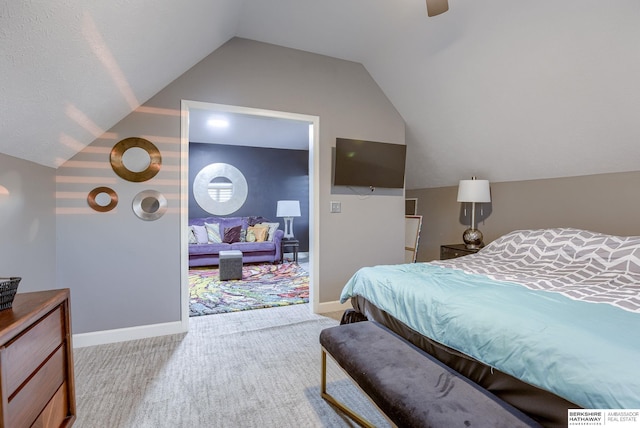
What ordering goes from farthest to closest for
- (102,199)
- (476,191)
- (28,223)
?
(476,191) < (102,199) < (28,223)

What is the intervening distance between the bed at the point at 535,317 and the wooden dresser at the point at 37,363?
1568 mm

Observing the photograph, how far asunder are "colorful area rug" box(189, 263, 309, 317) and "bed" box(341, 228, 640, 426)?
1606 millimetres

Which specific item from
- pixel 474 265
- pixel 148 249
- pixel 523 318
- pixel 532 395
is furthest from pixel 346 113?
pixel 532 395

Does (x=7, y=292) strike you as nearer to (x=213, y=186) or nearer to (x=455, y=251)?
(x=455, y=251)

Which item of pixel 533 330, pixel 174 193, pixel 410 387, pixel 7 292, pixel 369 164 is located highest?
pixel 369 164

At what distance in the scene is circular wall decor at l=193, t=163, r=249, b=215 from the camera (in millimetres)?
6188

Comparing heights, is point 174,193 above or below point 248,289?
above

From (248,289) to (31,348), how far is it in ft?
10.1

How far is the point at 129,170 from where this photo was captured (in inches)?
100.0

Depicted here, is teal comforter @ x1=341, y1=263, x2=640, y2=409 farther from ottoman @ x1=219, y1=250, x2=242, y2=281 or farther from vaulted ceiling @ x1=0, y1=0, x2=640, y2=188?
ottoman @ x1=219, y1=250, x2=242, y2=281

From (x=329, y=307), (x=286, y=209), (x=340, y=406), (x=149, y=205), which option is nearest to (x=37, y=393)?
(x=340, y=406)

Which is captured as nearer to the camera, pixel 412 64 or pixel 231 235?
pixel 412 64

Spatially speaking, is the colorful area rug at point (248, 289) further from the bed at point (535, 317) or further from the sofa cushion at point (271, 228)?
the bed at point (535, 317)

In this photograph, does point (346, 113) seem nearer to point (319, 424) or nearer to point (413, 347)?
point (413, 347)
